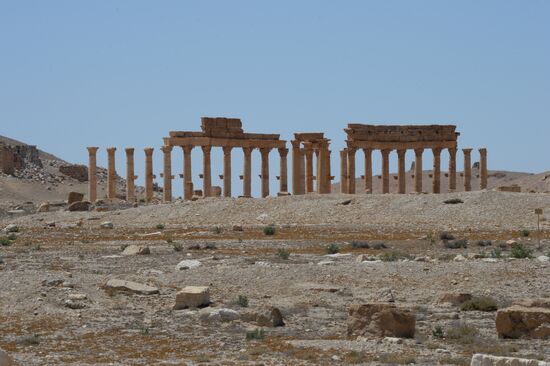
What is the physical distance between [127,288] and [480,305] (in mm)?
8072

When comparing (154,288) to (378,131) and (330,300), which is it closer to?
(330,300)

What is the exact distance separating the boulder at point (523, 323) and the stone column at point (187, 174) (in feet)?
Result: 202

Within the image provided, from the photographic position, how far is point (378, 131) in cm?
8556

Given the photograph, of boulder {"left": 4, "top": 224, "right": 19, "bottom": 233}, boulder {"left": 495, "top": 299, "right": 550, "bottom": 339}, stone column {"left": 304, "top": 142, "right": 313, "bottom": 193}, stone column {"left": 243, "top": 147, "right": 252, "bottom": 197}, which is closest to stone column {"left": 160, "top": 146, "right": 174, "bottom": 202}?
stone column {"left": 243, "top": 147, "right": 252, "bottom": 197}

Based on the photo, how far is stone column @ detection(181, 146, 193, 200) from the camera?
82.4m

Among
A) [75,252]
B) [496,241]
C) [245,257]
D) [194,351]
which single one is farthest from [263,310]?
[496,241]

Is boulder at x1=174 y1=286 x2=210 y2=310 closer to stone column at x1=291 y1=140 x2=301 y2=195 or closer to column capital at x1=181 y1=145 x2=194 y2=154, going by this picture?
stone column at x1=291 y1=140 x2=301 y2=195

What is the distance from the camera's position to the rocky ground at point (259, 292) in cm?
2044

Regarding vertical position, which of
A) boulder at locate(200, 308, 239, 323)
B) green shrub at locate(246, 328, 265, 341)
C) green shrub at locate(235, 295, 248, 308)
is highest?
green shrub at locate(235, 295, 248, 308)

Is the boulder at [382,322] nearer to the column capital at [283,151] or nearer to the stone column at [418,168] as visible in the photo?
the column capital at [283,151]

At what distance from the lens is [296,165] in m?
82.6

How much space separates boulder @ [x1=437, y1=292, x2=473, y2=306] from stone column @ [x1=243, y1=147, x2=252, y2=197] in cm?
5812

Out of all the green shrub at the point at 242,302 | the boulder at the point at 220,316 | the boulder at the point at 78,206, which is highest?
the boulder at the point at 78,206

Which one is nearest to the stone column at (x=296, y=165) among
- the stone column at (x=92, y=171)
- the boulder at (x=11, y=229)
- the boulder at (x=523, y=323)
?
the stone column at (x=92, y=171)
